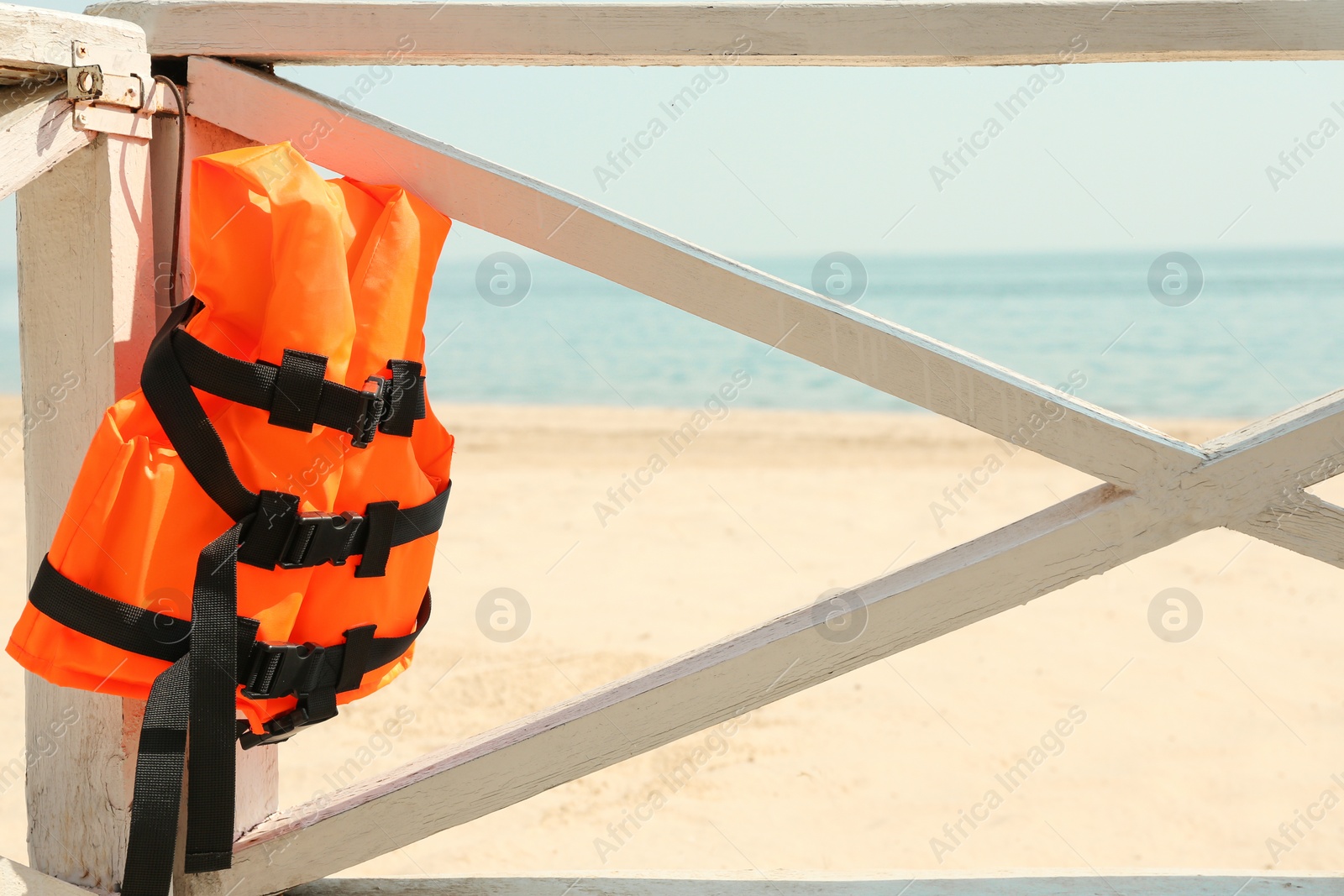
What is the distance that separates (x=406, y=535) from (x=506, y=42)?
734mm

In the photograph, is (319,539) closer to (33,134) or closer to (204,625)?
(204,625)

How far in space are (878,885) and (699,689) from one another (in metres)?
0.50

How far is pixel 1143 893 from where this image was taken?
1.50 meters

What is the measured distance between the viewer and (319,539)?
1301 mm

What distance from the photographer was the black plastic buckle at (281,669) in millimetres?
1305

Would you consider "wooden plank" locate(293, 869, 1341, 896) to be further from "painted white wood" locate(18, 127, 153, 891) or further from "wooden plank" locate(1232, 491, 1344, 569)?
"wooden plank" locate(1232, 491, 1344, 569)

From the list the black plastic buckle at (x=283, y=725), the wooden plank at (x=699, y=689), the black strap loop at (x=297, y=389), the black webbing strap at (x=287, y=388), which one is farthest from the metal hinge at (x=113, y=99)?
the wooden plank at (x=699, y=689)

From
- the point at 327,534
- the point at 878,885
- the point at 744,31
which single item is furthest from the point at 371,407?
the point at 878,885

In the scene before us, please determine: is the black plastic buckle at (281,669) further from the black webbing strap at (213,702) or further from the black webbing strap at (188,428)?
the black webbing strap at (188,428)

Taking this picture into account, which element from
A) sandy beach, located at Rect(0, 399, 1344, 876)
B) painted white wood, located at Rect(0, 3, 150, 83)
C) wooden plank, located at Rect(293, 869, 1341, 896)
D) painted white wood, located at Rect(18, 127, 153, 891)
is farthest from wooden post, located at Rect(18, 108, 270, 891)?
sandy beach, located at Rect(0, 399, 1344, 876)

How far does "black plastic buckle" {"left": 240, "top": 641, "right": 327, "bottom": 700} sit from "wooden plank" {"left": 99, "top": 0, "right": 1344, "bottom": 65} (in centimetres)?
86

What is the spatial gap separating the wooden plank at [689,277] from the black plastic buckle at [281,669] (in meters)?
0.66

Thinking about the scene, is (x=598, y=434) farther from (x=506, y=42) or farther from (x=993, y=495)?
(x=506, y=42)

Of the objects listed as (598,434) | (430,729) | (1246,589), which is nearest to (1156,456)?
(430,729)
